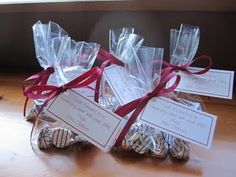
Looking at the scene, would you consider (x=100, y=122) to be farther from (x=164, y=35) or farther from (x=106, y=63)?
(x=164, y=35)

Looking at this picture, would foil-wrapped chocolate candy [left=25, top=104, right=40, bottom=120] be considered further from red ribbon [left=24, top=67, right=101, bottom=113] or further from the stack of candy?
red ribbon [left=24, top=67, right=101, bottom=113]

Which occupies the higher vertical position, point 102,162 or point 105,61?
point 105,61

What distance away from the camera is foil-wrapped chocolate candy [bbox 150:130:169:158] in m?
0.56

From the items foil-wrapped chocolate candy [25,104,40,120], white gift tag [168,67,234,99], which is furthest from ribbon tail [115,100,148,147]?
foil-wrapped chocolate candy [25,104,40,120]

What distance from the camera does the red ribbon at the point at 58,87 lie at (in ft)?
1.85

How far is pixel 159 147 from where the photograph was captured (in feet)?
1.83

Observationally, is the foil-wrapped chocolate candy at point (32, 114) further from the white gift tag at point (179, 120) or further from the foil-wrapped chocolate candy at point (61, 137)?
the white gift tag at point (179, 120)

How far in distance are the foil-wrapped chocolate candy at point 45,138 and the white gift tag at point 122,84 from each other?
13cm

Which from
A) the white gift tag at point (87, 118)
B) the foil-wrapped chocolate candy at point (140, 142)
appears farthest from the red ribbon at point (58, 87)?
the foil-wrapped chocolate candy at point (140, 142)

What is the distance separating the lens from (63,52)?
2.03 ft

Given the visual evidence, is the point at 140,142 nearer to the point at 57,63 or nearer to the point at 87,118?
the point at 87,118

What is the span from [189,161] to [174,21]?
420 millimetres

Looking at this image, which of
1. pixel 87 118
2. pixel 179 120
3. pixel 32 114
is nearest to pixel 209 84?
pixel 179 120

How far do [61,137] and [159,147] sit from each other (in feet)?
0.53
